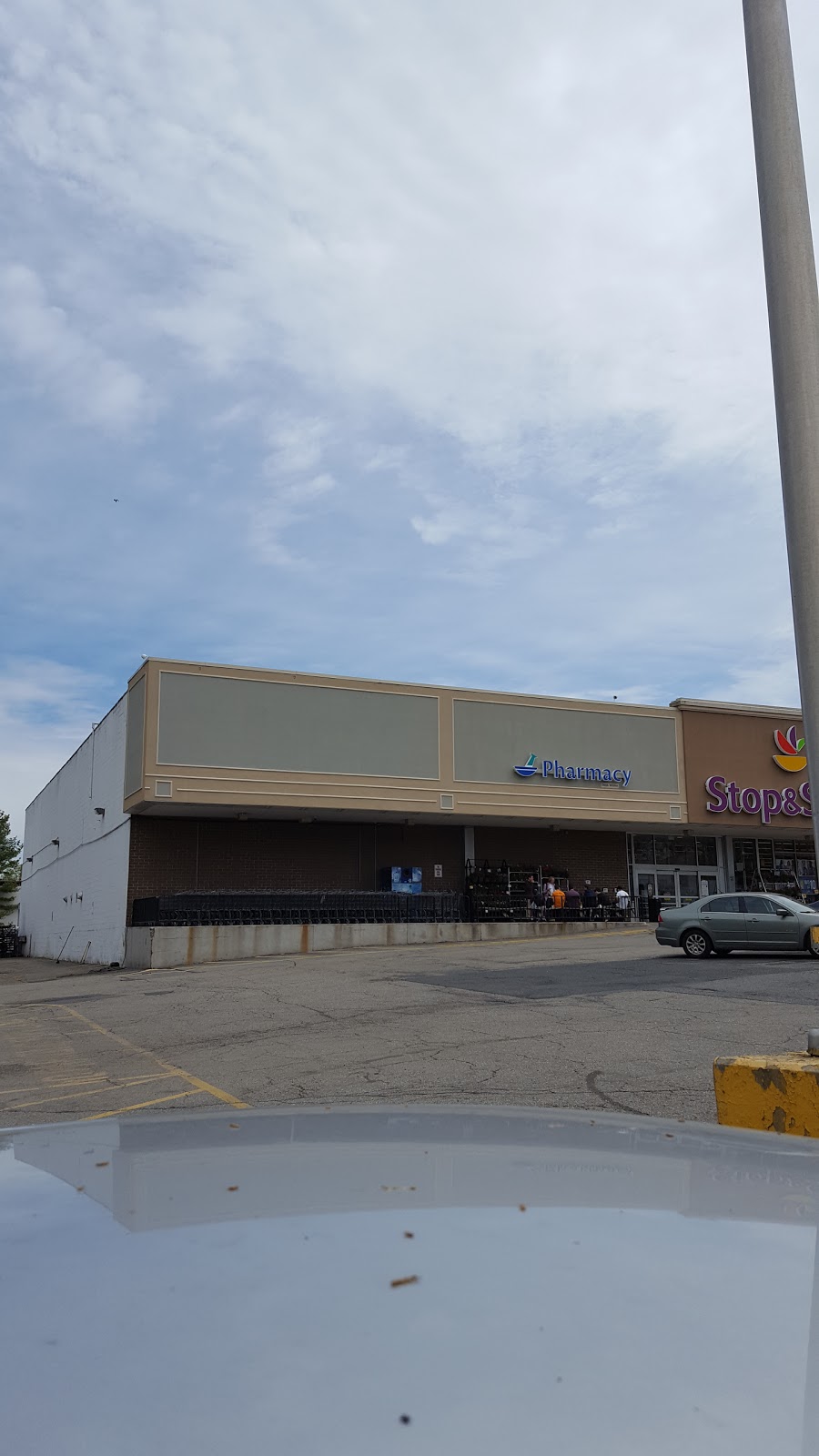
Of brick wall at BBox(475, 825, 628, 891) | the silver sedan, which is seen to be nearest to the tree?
brick wall at BBox(475, 825, 628, 891)

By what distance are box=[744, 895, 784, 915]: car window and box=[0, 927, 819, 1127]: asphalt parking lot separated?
96cm

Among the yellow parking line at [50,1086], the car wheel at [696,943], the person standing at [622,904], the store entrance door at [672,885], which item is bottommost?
the yellow parking line at [50,1086]

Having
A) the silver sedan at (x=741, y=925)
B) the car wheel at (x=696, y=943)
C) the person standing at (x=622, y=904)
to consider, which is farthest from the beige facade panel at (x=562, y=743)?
the car wheel at (x=696, y=943)

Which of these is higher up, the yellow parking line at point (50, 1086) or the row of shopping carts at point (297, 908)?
the row of shopping carts at point (297, 908)

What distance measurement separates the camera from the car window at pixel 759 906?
2192 centimetres

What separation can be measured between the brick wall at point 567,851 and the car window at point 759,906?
17101 mm

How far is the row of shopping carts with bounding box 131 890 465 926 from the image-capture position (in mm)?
31000

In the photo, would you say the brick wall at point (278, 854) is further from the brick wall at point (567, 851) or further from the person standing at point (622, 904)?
the person standing at point (622, 904)

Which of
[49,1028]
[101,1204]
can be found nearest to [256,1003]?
[49,1028]

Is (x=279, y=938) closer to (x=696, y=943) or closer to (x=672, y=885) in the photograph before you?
(x=696, y=943)

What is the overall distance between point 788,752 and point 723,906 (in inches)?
846

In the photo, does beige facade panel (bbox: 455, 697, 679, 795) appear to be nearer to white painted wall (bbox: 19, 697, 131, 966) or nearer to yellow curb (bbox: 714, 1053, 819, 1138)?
white painted wall (bbox: 19, 697, 131, 966)

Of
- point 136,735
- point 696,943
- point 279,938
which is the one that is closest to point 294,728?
point 136,735

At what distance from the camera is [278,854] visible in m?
35.8
